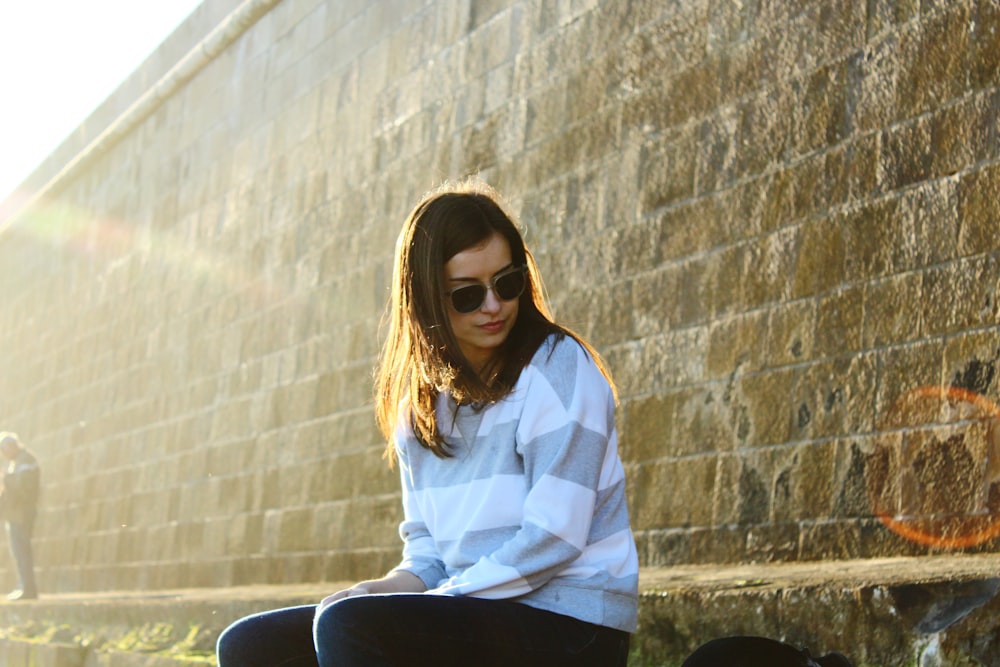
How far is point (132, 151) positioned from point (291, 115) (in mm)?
4074

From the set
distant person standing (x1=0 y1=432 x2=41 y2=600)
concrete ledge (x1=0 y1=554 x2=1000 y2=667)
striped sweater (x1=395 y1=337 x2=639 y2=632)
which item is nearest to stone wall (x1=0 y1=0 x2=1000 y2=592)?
concrete ledge (x1=0 y1=554 x2=1000 y2=667)

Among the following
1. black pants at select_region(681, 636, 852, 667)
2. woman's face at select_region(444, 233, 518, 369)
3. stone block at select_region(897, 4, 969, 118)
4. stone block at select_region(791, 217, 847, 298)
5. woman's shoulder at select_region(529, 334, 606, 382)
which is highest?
stone block at select_region(897, 4, 969, 118)

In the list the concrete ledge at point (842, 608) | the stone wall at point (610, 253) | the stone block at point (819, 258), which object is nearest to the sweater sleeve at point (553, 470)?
the concrete ledge at point (842, 608)

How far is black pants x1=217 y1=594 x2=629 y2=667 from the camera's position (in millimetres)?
2277

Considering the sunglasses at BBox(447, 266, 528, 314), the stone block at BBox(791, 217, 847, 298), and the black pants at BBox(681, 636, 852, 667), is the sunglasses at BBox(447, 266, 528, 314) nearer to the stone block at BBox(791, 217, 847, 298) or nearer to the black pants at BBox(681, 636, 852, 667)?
the black pants at BBox(681, 636, 852, 667)

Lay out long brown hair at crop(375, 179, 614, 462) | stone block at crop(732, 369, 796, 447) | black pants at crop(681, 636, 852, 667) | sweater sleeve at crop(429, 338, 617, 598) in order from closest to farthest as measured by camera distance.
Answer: sweater sleeve at crop(429, 338, 617, 598)
black pants at crop(681, 636, 852, 667)
long brown hair at crop(375, 179, 614, 462)
stone block at crop(732, 369, 796, 447)

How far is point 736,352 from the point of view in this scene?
Answer: 4770 millimetres

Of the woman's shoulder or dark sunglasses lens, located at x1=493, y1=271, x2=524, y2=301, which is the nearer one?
the woman's shoulder

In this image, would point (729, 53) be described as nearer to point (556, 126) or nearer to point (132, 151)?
point (556, 126)

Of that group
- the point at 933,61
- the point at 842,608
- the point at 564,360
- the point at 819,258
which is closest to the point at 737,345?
the point at 819,258

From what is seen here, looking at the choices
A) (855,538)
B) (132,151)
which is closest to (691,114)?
(855,538)

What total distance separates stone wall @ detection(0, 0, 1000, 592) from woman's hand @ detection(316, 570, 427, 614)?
5.50ft

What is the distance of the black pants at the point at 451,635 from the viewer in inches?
89.7

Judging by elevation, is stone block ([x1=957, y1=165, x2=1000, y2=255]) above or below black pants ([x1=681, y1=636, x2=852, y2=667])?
above
